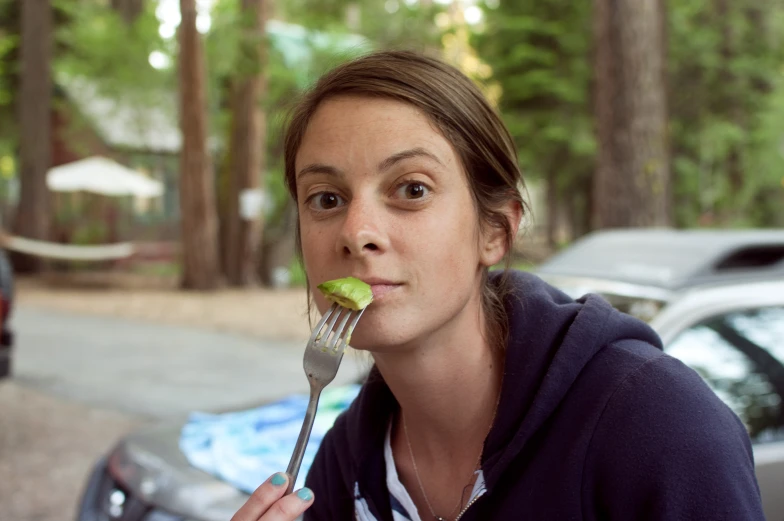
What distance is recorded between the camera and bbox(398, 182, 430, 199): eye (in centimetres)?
152

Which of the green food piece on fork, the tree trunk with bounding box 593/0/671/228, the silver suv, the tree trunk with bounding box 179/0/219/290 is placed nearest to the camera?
the green food piece on fork

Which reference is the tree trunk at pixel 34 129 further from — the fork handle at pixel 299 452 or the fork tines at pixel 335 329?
the fork handle at pixel 299 452

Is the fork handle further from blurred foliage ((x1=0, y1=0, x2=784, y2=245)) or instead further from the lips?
blurred foliage ((x1=0, y1=0, x2=784, y2=245))

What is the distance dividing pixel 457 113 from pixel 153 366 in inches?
337

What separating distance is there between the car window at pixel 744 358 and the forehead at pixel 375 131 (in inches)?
69.5

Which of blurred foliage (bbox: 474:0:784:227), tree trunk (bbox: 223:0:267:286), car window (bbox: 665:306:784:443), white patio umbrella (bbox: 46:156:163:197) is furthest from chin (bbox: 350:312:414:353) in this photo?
white patio umbrella (bbox: 46:156:163:197)

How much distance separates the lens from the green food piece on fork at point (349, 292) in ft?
4.61

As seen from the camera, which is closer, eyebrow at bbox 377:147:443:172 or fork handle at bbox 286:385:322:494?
fork handle at bbox 286:385:322:494

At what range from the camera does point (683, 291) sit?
10.2 feet

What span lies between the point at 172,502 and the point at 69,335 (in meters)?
9.49

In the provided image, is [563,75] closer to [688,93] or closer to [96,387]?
[688,93]

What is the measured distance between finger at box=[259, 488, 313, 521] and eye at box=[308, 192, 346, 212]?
1.93ft

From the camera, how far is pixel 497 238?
1.70 meters

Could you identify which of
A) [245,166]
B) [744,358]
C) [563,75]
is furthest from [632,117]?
[563,75]
